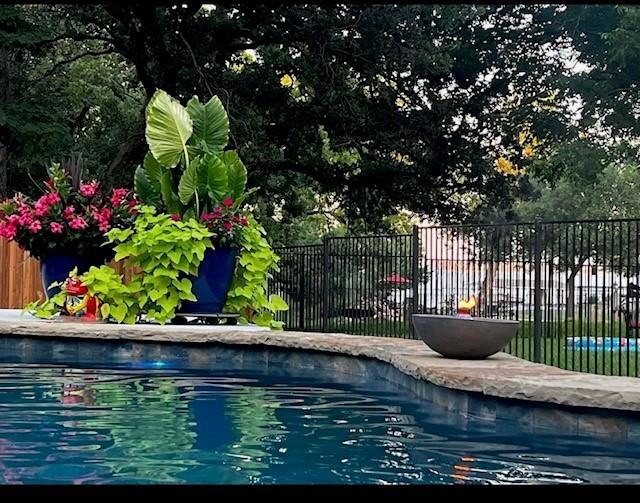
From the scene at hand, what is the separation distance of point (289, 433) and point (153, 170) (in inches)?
268

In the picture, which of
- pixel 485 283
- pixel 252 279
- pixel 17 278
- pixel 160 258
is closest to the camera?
pixel 160 258

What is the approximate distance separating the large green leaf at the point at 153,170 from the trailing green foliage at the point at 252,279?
3.99 ft

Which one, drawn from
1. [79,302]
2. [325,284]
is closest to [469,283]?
[325,284]

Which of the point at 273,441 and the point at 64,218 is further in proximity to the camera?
the point at 64,218

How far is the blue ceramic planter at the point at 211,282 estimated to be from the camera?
10.6 metres

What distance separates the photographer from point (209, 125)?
37.0 feet

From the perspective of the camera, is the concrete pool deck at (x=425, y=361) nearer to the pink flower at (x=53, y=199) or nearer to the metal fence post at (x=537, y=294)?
the metal fence post at (x=537, y=294)

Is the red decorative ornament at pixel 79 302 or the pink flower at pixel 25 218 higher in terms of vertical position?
the pink flower at pixel 25 218

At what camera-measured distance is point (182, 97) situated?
1808cm

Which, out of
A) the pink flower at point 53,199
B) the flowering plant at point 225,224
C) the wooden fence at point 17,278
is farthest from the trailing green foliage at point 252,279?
the wooden fence at point 17,278

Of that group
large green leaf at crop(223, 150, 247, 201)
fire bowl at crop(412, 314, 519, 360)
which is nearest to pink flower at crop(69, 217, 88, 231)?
large green leaf at crop(223, 150, 247, 201)

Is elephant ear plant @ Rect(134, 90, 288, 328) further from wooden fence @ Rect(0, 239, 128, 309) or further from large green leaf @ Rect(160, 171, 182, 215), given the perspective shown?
wooden fence @ Rect(0, 239, 128, 309)

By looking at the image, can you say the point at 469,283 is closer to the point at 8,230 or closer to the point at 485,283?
the point at 485,283
